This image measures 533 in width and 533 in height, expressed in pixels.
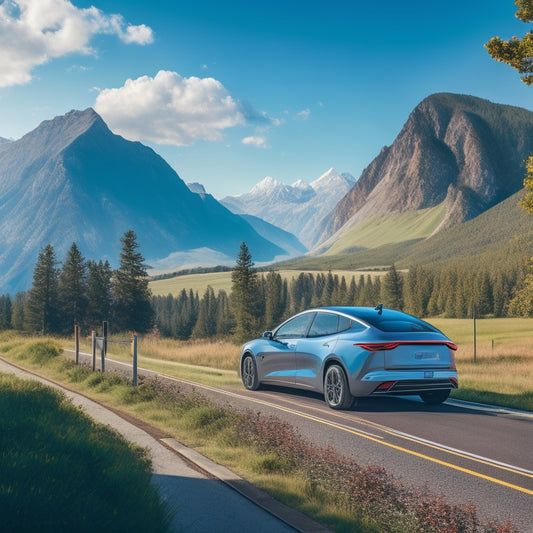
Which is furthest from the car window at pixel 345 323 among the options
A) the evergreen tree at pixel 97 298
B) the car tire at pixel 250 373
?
the evergreen tree at pixel 97 298

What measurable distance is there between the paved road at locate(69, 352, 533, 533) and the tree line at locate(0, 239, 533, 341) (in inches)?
624

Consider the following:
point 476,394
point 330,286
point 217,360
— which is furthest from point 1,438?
point 330,286

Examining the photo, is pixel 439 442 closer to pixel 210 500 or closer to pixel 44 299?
pixel 210 500

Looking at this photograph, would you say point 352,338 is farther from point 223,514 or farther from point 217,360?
point 217,360

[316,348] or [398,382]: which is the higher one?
[316,348]

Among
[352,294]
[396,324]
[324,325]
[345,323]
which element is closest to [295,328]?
[324,325]

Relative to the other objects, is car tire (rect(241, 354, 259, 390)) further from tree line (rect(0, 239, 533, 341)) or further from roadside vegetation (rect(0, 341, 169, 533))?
tree line (rect(0, 239, 533, 341))

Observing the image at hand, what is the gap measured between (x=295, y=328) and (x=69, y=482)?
7.85m

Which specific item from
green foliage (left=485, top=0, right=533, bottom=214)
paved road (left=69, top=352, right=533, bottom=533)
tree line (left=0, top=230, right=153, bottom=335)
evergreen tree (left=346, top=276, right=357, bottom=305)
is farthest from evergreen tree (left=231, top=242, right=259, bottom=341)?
evergreen tree (left=346, top=276, right=357, bottom=305)

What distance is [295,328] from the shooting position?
480 inches

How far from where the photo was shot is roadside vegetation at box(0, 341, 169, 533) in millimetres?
3973

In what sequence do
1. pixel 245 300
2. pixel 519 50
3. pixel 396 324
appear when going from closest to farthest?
pixel 396 324
pixel 519 50
pixel 245 300

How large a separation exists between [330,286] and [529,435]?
450 ft

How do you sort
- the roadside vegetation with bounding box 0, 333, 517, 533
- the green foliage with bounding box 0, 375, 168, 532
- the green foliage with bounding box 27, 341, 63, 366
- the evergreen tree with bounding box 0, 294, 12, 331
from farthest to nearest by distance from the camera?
the evergreen tree with bounding box 0, 294, 12, 331
the green foliage with bounding box 27, 341, 63, 366
the roadside vegetation with bounding box 0, 333, 517, 533
the green foliage with bounding box 0, 375, 168, 532
